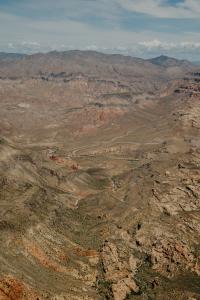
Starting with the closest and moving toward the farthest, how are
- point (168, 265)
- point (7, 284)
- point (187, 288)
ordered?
1. point (7, 284)
2. point (187, 288)
3. point (168, 265)

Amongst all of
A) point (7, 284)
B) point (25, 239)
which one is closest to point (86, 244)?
point (25, 239)

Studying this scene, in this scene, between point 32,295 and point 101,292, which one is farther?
point 101,292

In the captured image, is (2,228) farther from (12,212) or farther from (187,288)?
(187,288)

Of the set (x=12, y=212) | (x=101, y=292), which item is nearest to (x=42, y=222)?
(x=12, y=212)

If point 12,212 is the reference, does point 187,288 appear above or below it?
below

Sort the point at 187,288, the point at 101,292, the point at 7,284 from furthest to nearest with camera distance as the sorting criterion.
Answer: the point at 187,288
the point at 101,292
the point at 7,284

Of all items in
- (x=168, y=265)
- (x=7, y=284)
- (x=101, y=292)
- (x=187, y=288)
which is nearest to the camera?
(x=7, y=284)

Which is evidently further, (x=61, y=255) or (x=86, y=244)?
(x=86, y=244)

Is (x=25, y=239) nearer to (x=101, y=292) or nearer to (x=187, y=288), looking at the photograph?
(x=101, y=292)

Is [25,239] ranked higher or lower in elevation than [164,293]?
higher
